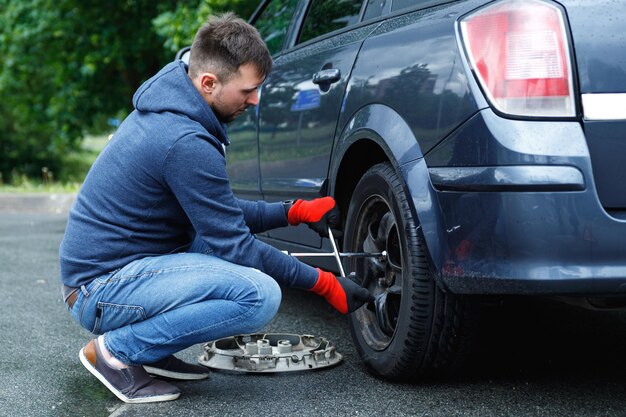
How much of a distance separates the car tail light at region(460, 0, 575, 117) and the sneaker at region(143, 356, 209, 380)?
1474 mm

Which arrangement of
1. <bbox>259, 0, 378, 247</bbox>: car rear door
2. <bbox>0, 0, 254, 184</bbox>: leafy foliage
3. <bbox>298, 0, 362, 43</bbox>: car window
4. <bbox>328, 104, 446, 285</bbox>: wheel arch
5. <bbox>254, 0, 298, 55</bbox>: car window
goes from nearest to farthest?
<bbox>328, 104, 446, 285</bbox>: wheel arch < <bbox>259, 0, 378, 247</bbox>: car rear door < <bbox>298, 0, 362, 43</bbox>: car window < <bbox>254, 0, 298, 55</bbox>: car window < <bbox>0, 0, 254, 184</bbox>: leafy foliage

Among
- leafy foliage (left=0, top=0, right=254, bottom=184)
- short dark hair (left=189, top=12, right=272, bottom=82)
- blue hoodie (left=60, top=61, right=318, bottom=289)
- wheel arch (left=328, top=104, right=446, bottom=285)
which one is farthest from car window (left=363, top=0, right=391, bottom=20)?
leafy foliage (left=0, top=0, right=254, bottom=184)

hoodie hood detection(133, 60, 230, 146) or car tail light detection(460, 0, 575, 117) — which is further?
hoodie hood detection(133, 60, 230, 146)

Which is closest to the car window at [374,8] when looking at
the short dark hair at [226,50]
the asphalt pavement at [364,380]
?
the short dark hair at [226,50]

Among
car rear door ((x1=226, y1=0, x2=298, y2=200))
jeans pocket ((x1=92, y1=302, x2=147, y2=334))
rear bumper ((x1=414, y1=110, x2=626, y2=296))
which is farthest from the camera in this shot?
car rear door ((x1=226, y1=0, x2=298, y2=200))

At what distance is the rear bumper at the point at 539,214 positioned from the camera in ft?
7.77

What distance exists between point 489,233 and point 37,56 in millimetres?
13892

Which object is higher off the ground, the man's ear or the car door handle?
the man's ear

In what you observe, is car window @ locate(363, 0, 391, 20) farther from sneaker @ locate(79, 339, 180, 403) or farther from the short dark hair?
sneaker @ locate(79, 339, 180, 403)

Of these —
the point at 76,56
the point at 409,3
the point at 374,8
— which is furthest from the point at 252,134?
the point at 76,56

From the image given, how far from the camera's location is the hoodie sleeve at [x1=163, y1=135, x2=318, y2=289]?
109 inches

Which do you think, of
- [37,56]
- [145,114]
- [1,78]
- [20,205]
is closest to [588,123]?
[145,114]

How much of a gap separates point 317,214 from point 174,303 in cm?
69

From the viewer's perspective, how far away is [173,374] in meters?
3.17
